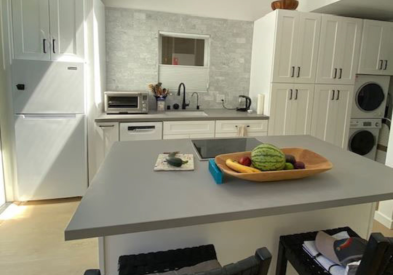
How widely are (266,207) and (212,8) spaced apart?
322 cm

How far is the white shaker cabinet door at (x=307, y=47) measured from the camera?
3.22 metres

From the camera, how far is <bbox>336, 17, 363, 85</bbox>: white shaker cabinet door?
338 cm

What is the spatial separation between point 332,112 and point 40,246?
3.56 meters

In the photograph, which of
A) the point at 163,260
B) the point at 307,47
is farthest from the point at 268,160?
the point at 307,47

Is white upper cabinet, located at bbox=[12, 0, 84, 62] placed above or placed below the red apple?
above

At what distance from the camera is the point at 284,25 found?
315 centimetres

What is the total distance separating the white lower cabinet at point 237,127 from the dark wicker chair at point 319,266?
1984 mm

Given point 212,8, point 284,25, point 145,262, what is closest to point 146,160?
point 145,262

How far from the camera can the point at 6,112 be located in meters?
2.73

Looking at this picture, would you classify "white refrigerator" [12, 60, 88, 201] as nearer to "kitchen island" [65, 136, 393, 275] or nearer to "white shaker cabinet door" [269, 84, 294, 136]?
"kitchen island" [65, 136, 393, 275]

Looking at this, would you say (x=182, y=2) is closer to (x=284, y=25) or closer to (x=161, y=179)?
(x=284, y=25)

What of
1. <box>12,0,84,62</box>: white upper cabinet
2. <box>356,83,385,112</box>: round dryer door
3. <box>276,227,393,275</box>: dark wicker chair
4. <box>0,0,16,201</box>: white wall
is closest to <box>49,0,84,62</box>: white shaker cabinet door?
<box>12,0,84,62</box>: white upper cabinet

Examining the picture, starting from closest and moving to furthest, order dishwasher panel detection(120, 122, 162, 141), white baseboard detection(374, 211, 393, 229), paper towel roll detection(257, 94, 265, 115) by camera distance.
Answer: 1. white baseboard detection(374, 211, 393, 229)
2. dishwasher panel detection(120, 122, 162, 141)
3. paper towel roll detection(257, 94, 265, 115)

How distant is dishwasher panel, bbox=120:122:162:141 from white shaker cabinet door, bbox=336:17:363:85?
7.85ft
